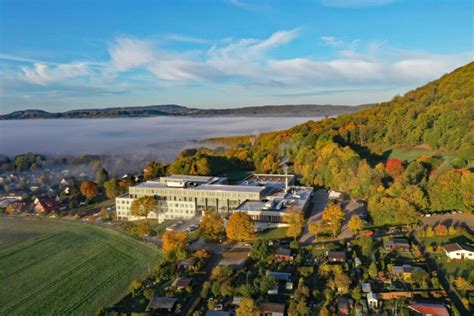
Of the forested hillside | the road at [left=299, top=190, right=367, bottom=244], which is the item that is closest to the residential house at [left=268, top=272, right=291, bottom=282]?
the road at [left=299, top=190, right=367, bottom=244]

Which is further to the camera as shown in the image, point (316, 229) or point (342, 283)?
point (316, 229)

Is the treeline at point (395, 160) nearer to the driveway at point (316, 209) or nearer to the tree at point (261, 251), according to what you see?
the driveway at point (316, 209)

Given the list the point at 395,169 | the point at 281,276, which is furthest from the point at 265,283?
the point at 395,169

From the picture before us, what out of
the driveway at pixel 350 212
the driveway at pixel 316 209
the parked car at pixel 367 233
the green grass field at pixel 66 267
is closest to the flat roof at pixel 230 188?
the driveway at pixel 316 209

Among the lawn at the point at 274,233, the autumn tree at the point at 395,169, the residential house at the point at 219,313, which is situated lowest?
the residential house at the point at 219,313

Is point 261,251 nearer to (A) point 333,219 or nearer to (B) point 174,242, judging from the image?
(B) point 174,242

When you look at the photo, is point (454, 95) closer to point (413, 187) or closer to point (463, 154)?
point (463, 154)
